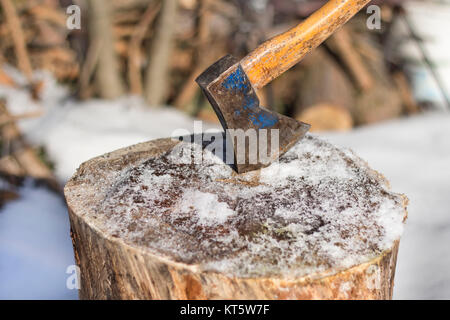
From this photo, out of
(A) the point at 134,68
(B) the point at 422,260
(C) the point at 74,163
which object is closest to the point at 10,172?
(C) the point at 74,163

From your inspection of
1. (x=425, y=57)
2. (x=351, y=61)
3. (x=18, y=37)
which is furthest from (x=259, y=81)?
(x=425, y=57)

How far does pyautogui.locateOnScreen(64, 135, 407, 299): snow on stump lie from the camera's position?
1.17 m

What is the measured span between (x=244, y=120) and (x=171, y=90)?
3146 millimetres

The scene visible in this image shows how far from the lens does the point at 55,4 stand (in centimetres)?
503

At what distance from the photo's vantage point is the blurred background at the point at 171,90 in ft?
9.87

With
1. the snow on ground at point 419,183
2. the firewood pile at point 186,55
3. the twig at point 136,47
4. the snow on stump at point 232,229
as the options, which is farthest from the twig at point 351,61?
the snow on stump at point 232,229

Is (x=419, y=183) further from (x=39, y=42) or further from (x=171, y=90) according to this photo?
(x=39, y=42)

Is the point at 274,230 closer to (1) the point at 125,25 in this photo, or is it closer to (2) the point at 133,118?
(2) the point at 133,118

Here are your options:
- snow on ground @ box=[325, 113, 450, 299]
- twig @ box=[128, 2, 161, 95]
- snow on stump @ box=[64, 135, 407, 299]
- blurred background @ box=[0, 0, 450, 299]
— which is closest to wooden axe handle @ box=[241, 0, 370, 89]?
snow on stump @ box=[64, 135, 407, 299]

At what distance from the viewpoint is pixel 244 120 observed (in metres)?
1.48

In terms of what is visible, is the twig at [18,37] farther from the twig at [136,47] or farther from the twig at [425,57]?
the twig at [425,57]
